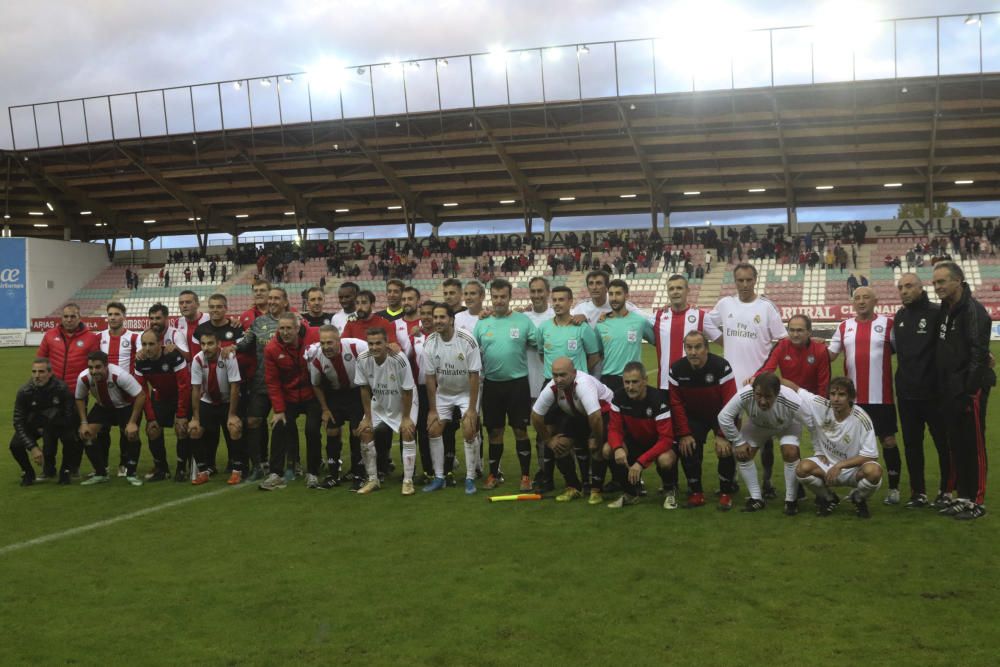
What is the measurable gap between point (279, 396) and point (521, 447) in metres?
2.36

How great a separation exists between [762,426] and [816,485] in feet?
2.04

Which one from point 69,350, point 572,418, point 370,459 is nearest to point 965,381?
point 572,418

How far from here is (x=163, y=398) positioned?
8820 mm

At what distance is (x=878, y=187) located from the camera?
38.2 meters

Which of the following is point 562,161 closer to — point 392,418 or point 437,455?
point 392,418

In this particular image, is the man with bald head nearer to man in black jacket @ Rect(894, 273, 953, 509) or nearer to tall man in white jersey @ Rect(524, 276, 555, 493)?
man in black jacket @ Rect(894, 273, 953, 509)

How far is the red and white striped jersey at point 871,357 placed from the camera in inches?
270

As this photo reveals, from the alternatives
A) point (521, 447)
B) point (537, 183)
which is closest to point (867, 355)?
point (521, 447)

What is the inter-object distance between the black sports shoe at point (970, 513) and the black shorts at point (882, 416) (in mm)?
864

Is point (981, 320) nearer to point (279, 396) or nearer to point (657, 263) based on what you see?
point (279, 396)

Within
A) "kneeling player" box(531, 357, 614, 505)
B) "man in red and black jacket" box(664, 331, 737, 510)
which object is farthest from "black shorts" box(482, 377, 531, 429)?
"man in red and black jacket" box(664, 331, 737, 510)

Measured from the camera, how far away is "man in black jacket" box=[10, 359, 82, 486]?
333 inches

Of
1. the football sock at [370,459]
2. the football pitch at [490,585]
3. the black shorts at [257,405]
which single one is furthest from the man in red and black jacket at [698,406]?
the black shorts at [257,405]

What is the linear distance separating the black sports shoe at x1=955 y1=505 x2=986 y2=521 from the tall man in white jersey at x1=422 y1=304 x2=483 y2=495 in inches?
154
